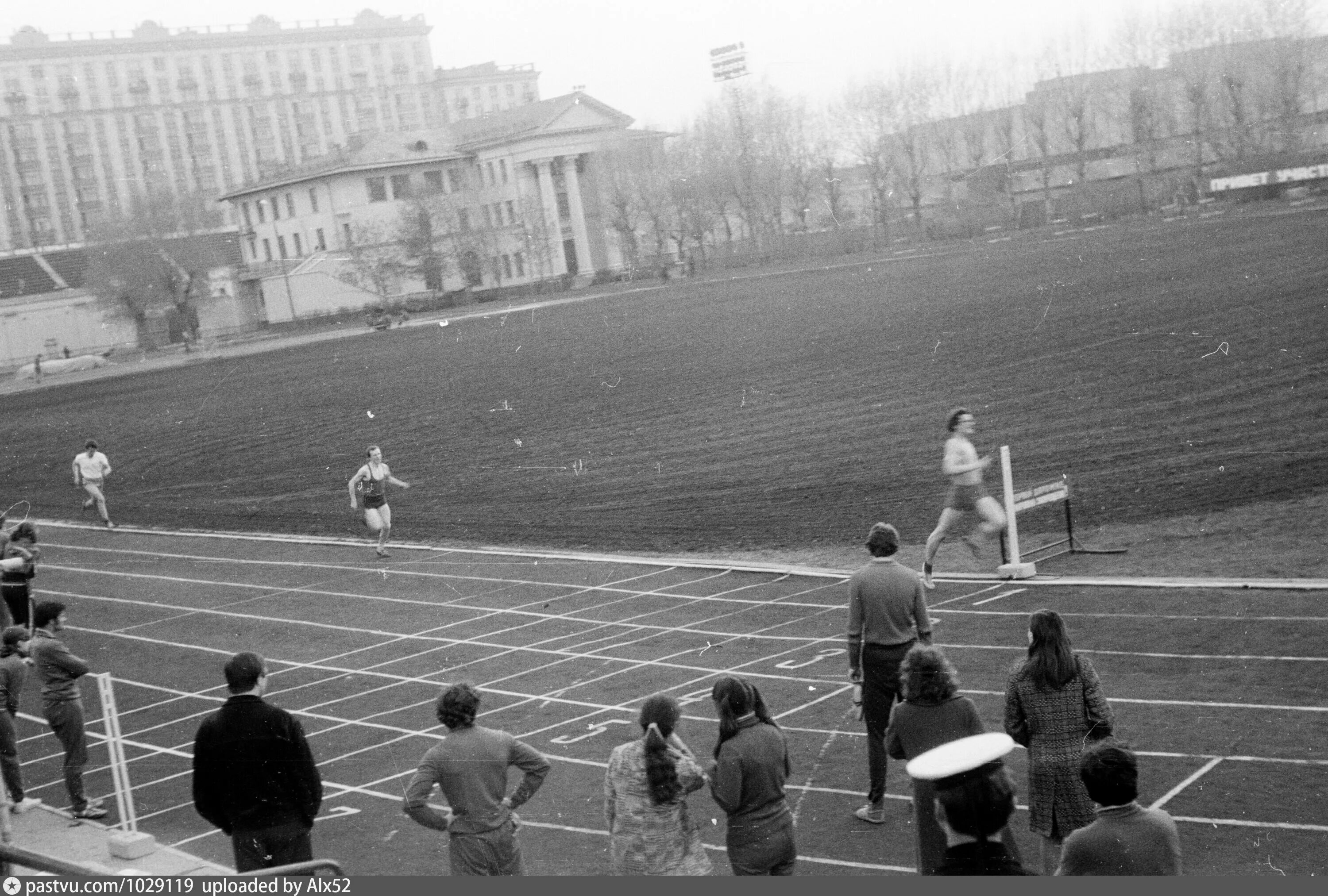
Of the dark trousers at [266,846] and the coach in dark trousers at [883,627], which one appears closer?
the dark trousers at [266,846]

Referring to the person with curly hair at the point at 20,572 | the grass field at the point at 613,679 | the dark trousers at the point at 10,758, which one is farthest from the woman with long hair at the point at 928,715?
the person with curly hair at the point at 20,572

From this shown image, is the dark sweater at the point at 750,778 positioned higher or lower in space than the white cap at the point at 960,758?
lower

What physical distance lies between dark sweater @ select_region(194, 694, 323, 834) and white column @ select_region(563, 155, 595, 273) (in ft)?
232

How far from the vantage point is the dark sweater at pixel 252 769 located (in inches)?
249

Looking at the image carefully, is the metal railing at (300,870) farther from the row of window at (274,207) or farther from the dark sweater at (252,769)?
the row of window at (274,207)

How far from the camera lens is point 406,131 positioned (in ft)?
241

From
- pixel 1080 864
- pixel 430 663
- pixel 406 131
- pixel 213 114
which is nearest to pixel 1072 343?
pixel 430 663

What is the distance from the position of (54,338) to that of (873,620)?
241 ft

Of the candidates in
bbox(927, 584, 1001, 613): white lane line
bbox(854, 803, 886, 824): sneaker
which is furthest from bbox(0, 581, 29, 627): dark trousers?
bbox(854, 803, 886, 824): sneaker

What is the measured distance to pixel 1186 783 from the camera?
309 inches

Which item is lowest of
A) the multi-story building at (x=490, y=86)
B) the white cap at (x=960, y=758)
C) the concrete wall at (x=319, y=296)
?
the white cap at (x=960, y=758)

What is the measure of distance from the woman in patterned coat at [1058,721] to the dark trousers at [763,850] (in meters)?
1.19

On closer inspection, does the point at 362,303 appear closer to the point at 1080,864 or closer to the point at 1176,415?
the point at 1176,415

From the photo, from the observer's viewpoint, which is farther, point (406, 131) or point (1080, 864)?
point (406, 131)
